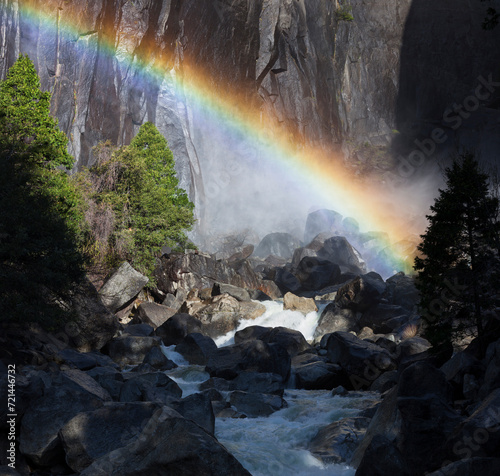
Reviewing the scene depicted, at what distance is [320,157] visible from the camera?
249ft

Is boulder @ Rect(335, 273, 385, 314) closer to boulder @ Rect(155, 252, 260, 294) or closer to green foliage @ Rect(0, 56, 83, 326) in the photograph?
boulder @ Rect(155, 252, 260, 294)

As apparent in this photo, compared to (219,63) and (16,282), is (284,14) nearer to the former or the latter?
(219,63)

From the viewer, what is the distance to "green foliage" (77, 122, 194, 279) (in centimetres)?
3069

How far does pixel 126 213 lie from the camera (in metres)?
32.9

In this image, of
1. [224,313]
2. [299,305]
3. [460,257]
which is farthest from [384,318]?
[460,257]

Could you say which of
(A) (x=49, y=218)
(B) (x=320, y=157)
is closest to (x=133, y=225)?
(A) (x=49, y=218)

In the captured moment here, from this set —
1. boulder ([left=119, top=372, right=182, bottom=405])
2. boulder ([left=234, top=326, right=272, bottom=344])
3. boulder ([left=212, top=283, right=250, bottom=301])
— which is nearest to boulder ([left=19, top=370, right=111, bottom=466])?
boulder ([left=119, top=372, right=182, bottom=405])

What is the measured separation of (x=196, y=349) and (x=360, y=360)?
730cm

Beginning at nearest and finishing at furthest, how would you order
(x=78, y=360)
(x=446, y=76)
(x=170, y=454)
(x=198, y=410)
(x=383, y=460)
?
(x=170, y=454) < (x=383, y=460) < (x=198, y=410) < (x=78, y=360) < (x=446, y=76)


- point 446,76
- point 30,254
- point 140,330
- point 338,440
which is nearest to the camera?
point 338,440

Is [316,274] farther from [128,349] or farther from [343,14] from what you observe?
[343,14]

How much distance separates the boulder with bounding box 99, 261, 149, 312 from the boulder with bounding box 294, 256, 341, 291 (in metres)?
17.5

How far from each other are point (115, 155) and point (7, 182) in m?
20.4

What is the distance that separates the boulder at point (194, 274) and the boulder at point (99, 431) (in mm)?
24977
